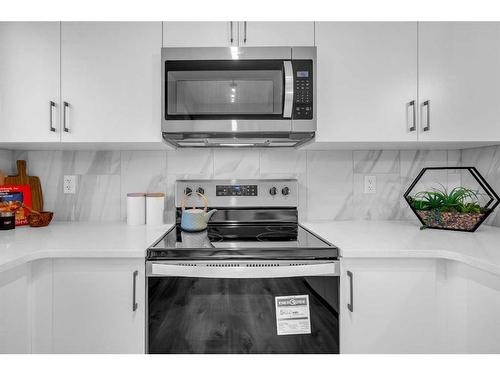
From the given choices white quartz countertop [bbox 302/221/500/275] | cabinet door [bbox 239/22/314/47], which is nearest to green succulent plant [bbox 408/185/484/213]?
white quartz countertop [bbox 302/221/500/275]

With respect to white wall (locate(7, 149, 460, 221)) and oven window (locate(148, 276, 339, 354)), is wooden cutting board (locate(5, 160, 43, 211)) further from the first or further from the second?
oven window (locate(148, 276, 339, 354))

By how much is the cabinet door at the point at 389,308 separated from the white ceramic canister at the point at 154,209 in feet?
3.45

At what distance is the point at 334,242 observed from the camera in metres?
1.40

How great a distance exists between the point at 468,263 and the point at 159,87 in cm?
154

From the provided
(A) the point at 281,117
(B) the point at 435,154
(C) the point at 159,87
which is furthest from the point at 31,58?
(B) the point at 435,154

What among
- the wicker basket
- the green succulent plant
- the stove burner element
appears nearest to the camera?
the stove burner element

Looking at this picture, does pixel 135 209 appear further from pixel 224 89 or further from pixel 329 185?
pixel 329 185

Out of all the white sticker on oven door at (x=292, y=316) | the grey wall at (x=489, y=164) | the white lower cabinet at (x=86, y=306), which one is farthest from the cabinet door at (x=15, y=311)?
the grey wall at (x=489, y=164)

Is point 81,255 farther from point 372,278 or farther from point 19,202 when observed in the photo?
point 372,278

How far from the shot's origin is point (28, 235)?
1528mm

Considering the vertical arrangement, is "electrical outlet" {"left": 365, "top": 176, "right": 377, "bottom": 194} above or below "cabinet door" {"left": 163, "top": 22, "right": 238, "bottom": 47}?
below

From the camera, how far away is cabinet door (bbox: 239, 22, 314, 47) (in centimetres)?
161

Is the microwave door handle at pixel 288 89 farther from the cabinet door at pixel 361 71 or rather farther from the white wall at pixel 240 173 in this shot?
the white wall at pixel 240 173

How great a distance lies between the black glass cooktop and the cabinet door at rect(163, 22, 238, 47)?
3.13ft
